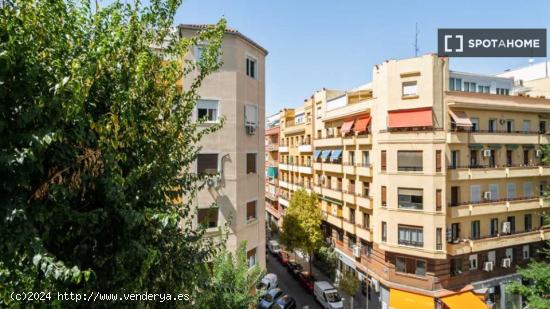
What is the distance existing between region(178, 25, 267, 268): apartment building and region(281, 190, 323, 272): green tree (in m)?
11.8

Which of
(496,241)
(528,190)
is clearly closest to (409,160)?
(496,241)

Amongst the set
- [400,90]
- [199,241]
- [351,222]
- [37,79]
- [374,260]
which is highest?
[400,90]

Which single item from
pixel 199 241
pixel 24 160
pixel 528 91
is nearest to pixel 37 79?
pixel 24 160

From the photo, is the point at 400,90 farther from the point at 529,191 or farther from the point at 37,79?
the point at 37,79

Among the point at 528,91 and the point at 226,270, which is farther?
the point at 528,91

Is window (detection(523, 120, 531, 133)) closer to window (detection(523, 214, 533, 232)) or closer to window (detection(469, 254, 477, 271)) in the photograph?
window (detection(523, 214, 533, 232))

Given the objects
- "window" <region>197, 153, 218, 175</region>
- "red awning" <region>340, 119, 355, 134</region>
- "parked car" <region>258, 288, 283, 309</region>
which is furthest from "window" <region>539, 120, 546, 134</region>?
"window" <region>197, 153, 218, 175</region>

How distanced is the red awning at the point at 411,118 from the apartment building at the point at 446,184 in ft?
0.21

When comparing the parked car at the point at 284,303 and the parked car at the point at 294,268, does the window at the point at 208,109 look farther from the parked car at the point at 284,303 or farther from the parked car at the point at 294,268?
the parked car at the point at 294,268

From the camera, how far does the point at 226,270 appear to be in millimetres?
9492

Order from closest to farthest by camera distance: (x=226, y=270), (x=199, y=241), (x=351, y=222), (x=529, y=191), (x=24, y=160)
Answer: (x=24, y=160) → (x=199, y=241) → (x=226, y=270) → (x=529, y=191) → (x=351, y=222)

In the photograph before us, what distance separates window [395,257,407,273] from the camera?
69.0 feet

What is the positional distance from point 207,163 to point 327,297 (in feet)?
47.6

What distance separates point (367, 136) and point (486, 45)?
9.56 meters
